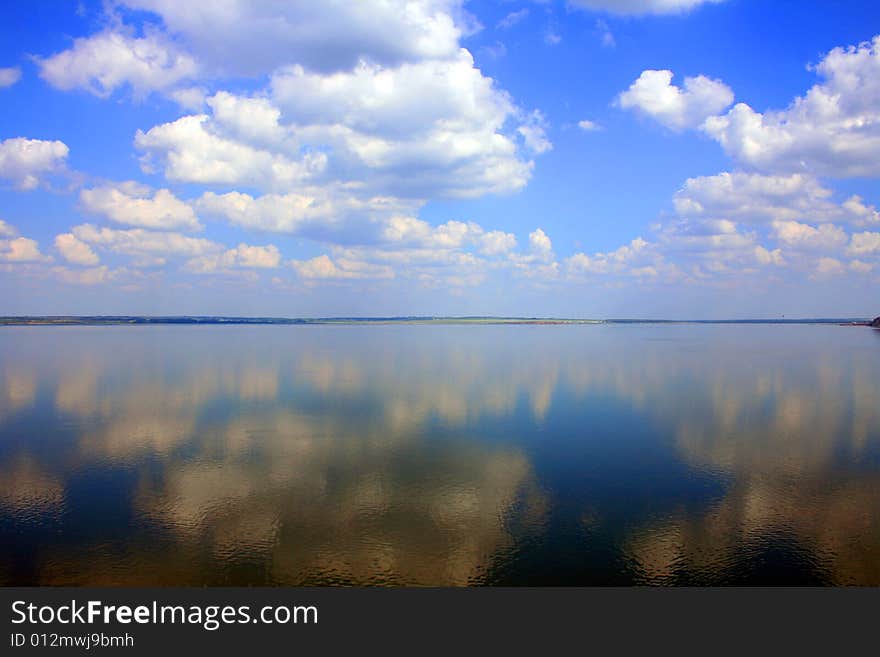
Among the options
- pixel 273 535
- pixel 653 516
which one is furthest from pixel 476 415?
pixel 273 535

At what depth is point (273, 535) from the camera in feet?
46.3

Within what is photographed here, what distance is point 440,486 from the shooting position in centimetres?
1800

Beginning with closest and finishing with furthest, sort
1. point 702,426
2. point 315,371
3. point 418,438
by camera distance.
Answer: point 418,438, point 702,426, point 315,371

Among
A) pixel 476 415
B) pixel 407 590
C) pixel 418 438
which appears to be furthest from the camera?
pixel 476 415

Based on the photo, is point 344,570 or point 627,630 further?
point 344,570

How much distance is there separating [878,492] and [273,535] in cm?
1941

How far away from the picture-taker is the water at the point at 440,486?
12719 mm

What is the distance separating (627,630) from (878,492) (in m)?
12.9

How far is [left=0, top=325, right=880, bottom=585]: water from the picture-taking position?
41.7ft

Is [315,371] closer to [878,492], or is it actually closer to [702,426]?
[702,426]

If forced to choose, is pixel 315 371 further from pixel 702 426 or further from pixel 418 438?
pixel 702 426

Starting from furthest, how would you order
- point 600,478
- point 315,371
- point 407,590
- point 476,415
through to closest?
point 315,371
point 476,415
point 600,478
point 407,590

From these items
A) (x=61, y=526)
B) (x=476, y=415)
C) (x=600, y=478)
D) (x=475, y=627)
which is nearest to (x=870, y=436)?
(x=600, y=478)

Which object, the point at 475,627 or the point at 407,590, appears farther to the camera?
the point at 407,590
